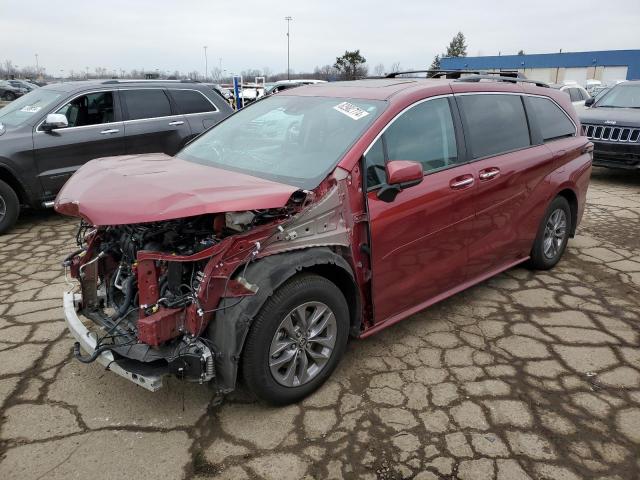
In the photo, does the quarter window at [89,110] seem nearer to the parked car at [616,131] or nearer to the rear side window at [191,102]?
the rear side window at [191,102]

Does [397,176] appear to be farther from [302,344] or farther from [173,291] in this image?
[173,291]

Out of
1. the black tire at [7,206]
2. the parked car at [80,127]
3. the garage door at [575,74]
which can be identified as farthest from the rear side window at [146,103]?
the garage door at [575,74]

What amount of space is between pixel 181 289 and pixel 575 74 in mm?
61285

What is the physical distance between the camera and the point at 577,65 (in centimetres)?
5350

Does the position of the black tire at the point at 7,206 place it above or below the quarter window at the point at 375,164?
below

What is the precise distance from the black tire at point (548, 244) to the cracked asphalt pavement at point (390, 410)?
62cm

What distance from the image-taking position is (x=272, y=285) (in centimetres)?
259

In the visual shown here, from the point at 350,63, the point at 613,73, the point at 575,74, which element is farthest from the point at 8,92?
the point at 613,73

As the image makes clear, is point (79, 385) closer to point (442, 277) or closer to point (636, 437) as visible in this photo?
point (442, 277)

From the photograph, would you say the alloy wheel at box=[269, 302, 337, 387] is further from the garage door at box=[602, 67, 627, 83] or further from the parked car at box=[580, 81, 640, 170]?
the garage door at box=[602, 67, 627, 83]

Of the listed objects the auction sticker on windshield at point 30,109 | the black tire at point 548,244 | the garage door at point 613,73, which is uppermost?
the garage door at point 613,73

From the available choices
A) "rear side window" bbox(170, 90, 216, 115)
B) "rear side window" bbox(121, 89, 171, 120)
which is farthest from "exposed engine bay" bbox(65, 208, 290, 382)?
"rear side window" bbox(170, 90, 216, 115)

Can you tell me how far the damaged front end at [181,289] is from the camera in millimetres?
2506

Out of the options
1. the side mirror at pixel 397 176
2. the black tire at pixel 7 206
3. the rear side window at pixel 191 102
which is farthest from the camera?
the rear side window at pixel 191 102
